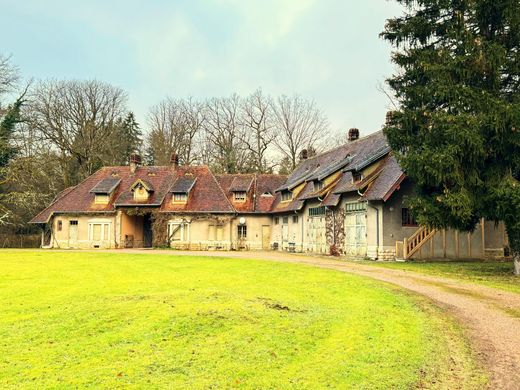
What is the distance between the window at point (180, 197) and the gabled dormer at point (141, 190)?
2286 mm

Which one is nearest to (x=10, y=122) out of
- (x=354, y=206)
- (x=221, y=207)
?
(x=221, y=207)

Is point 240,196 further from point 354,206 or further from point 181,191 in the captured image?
point 354,206

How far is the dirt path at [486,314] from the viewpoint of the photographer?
19.6 ft

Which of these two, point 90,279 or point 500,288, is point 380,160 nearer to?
point 500,288

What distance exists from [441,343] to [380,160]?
19684 mm

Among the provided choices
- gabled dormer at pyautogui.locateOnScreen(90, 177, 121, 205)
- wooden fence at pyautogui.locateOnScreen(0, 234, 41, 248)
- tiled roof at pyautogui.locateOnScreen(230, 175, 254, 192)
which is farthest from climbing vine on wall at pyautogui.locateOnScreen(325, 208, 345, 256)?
wooden fence at pyautogui.locateOnScreen(0, 234, 41, 248)

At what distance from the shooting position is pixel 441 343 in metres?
7.05

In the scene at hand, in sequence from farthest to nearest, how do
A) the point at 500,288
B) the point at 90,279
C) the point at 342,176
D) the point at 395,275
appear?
the point at 342,176 → the point at 395,275 → the point at 90,279 → the point at 500,288

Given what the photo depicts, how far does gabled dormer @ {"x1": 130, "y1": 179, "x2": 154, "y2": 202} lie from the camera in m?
37.2

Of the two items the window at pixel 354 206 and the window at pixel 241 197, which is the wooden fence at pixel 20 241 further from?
the window at pixel 354 206

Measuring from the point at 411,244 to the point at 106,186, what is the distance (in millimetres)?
25965

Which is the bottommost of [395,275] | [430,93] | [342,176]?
[395,275]

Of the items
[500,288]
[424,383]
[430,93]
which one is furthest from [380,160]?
[424,383]

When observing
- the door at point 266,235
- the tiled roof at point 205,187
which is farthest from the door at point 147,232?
the door at point 266,235
